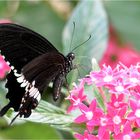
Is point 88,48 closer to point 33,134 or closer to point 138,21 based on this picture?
point 33,134

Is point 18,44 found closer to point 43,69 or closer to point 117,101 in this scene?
point 43,69

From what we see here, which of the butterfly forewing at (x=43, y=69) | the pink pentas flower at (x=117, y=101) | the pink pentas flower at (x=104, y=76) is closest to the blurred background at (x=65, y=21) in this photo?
the butterfly forewing at (x=43, y=69)

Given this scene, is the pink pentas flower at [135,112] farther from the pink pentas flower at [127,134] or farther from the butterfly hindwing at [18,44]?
the butterfly hindwing at [18,44]

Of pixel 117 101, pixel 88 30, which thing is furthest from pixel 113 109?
pixel 88 30

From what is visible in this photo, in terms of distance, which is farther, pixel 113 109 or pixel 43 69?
pixel 43 69

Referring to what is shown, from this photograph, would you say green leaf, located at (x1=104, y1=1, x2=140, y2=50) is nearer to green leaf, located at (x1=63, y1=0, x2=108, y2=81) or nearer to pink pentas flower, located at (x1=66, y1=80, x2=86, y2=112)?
green leaf, located at (x1=63, y1=0, x2=108, y2=81)

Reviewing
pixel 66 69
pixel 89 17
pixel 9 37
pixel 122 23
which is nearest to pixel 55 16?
pixel 122 23

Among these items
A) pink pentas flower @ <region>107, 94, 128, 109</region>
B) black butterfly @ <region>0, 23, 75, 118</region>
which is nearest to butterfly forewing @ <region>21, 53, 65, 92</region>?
black butterfly @ <region>0, 23, 75, 118</region>
